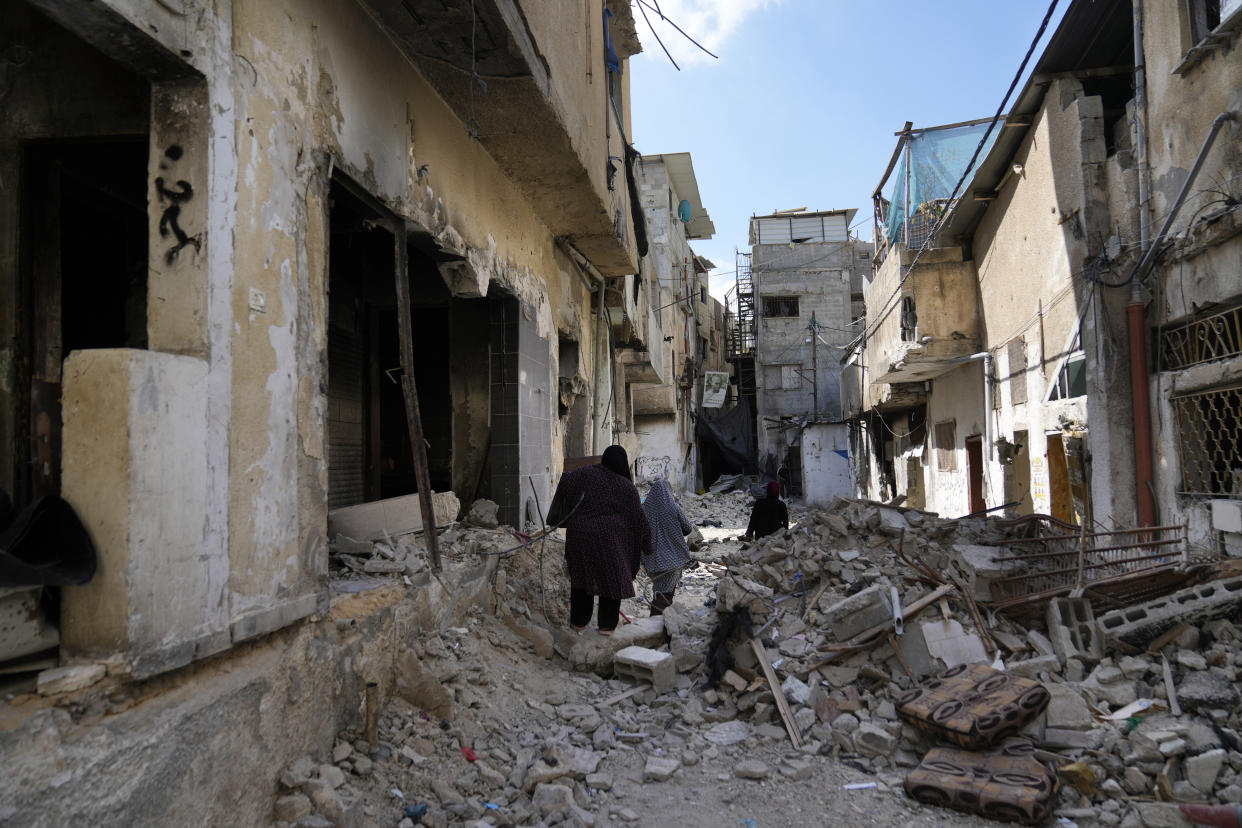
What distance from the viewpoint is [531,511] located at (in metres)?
6.65

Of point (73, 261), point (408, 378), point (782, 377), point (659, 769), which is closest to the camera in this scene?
point (659, 769)

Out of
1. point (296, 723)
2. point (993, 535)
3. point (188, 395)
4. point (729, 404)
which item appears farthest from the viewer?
point (729, 404)

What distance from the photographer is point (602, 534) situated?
5.29 meters

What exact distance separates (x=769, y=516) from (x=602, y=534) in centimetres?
484

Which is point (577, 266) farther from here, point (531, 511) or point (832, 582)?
point (832, 582)

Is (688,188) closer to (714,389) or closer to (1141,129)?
(714,389)

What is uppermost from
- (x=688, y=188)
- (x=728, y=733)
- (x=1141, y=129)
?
(x=688, y=188)

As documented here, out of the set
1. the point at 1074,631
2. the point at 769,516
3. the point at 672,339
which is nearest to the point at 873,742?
the point at 1074,631

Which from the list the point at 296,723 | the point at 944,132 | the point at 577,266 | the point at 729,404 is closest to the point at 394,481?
the point at 577,266

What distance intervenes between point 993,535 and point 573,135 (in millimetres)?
4921

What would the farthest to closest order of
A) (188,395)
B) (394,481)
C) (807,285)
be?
(807,285)
(394,481)
(188,395)

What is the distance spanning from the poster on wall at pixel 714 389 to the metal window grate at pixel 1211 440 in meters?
25.2

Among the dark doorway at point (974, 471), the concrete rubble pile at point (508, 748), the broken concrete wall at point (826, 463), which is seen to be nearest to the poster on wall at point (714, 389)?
the broken concrete wall at point (826, 463)

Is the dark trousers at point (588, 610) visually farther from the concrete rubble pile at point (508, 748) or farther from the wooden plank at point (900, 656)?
the wooden plank at point (900, 656)
